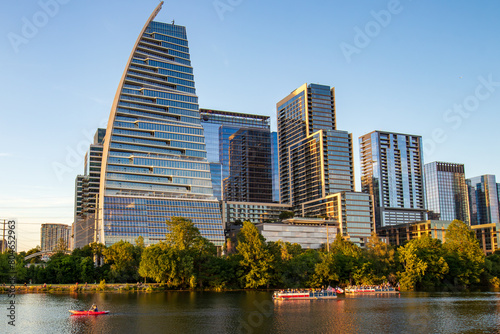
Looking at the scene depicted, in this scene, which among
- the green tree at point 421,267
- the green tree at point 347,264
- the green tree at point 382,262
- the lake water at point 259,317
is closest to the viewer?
the lake water at point 259,317

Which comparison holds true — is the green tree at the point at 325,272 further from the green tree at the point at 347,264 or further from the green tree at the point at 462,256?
the green tree at the point at 462,256

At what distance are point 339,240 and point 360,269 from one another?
24.4 metres

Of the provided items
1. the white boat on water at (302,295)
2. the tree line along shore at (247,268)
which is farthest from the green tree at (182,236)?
the white boat on water at (302,295)

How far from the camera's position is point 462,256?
146 m

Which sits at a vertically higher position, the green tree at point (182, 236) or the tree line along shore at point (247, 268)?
the green tree at point (182, 236)

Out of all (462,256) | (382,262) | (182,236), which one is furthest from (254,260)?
(462,256)

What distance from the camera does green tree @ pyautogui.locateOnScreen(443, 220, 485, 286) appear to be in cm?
14200

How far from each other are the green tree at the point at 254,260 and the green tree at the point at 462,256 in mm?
55523

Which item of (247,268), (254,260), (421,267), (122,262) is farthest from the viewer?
(122,262)

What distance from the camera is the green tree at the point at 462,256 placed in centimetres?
14200

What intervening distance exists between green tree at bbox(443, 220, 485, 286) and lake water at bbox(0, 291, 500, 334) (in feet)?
151

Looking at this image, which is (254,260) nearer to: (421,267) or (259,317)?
(421,267)

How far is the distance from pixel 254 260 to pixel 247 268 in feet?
10.4

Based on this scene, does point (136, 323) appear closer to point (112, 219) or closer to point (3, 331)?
point (3, 331)
